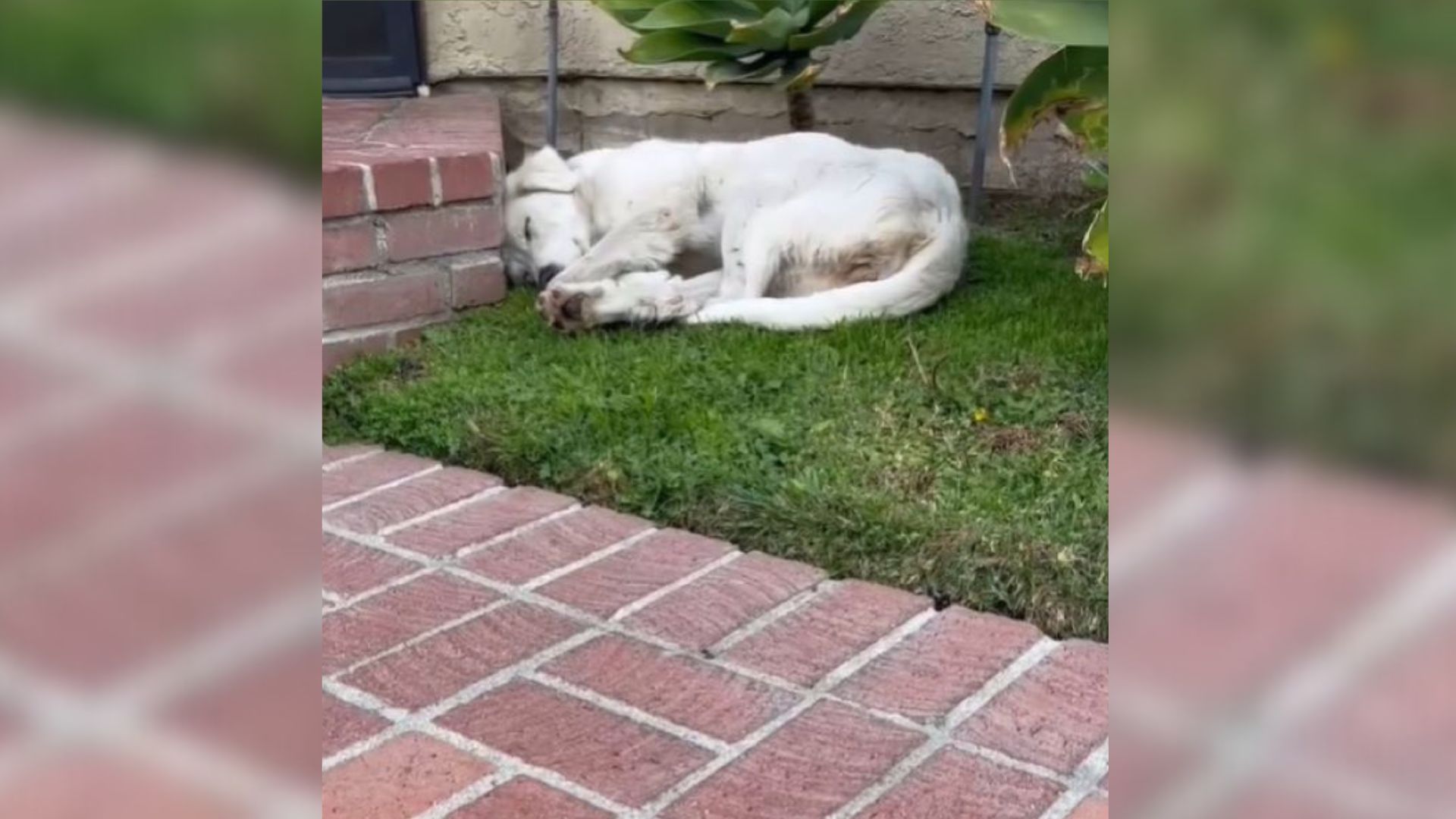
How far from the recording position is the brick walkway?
1.32m

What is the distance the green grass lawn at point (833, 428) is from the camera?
1801 mm

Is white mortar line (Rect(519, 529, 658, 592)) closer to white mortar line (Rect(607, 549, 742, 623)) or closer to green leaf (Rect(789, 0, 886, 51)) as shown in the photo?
white mortar line (Rect(607, 549, 742, 623))

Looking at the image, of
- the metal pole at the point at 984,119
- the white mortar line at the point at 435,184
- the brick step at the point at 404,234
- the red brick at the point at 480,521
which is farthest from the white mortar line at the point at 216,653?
the metal pole at the point at 984,119

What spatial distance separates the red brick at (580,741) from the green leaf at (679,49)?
2077 mm

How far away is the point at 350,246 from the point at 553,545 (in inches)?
42.5

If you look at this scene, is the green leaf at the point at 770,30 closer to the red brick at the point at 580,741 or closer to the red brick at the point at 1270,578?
the red brick at the point at 580,741

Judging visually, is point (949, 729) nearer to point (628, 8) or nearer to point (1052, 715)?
point (1052, 715)

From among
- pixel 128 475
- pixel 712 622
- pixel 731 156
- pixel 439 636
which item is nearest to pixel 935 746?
pixel 712 622

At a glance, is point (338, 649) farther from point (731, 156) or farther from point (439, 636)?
point (731, 156)

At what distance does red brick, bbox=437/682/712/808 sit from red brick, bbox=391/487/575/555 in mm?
443

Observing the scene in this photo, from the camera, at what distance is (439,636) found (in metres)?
1.65

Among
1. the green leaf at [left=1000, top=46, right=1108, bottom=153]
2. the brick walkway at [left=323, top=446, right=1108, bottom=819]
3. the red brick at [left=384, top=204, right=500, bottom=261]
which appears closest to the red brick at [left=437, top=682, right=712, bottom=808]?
the brick walkway at [left=323, top=446, right=1108, bottom=819]

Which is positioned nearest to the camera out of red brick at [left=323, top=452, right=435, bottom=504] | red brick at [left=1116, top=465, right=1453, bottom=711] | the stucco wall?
red brick at [left=1116, top=465, right=1453, bottom=711]

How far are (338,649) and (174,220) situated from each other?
1.29 metres
